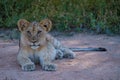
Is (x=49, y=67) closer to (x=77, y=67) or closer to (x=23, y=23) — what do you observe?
(x=77, y=67)

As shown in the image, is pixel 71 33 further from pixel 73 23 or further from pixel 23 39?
pixel 23 39

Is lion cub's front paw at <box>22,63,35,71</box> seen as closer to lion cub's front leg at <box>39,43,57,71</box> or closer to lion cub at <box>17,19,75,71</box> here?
lion cub at <box>17,19,75,71</box>

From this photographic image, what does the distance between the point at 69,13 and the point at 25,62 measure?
359 cm

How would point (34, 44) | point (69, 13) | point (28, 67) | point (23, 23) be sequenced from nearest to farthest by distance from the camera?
point (28, 67)
point (34, 44)
point (23, 23)
point (69, 13)

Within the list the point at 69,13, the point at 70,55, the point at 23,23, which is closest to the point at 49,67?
the point at 23,23

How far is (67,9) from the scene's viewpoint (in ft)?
27.3

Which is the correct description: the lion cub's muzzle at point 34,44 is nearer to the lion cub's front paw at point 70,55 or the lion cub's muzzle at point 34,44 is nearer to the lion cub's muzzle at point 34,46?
the lion cub's muzzle at point 34,46

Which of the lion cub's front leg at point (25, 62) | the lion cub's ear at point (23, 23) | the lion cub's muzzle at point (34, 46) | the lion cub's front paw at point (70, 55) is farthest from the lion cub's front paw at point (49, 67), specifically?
the lion cub's front paw at point (70, 55)

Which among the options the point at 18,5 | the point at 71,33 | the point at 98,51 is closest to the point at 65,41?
the point at 71,33

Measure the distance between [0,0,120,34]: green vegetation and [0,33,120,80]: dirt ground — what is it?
1365 mm

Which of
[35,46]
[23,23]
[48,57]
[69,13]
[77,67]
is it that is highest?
[23,23]

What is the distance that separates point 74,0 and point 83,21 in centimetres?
60

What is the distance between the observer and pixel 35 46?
4805mm

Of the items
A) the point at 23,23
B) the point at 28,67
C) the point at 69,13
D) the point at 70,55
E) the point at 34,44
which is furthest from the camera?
the point at 69,13
